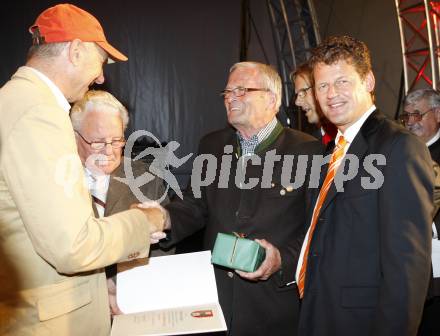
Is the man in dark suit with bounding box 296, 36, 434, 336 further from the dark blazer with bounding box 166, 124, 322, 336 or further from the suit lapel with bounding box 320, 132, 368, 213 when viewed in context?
the dark blazer with bounding box 166, 124, 322, 336

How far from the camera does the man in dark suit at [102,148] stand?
2396 mm

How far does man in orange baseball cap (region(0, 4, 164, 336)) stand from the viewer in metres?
1.33

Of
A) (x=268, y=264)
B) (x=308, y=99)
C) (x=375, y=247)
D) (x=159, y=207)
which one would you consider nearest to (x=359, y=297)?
(x=375, y=247)

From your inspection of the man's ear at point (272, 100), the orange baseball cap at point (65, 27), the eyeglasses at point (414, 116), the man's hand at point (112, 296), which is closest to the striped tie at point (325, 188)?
the man's ear at point (272, 100)

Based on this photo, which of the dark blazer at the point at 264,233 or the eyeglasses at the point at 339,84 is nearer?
the eyeglasses at the point at 339,84

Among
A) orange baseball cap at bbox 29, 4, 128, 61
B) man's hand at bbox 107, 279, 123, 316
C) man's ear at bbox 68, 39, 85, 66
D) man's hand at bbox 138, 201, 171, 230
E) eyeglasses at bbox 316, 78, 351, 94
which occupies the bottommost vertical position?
man's hand at bbox 107, 279, 123, 316

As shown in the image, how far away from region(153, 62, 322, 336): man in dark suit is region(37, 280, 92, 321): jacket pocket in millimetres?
744

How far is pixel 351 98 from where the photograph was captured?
1.92m

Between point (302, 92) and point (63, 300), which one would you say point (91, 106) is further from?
point (302, 92)

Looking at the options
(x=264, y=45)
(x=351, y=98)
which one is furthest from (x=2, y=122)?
(x=264, y=45)

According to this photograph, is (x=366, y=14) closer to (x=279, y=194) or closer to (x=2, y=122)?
(x=279, y=194)

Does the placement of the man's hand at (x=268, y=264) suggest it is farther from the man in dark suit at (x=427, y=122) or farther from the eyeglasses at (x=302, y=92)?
the eyeglasses at (x=302, y=92)

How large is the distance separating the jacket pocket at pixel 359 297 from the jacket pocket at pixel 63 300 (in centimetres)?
101

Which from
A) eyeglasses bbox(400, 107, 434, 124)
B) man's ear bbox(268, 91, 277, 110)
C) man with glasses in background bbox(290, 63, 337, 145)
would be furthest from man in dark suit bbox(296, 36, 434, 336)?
eyeglasses bbox(400, 107, 434, 124)
